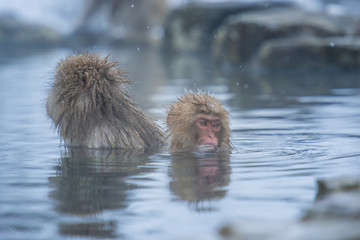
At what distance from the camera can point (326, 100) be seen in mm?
7574

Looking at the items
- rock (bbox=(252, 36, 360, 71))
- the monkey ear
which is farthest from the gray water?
rock (bbox=(252, 36, 360, 71))

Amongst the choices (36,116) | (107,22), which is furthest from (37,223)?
(107,22)

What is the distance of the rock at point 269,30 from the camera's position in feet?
40.8

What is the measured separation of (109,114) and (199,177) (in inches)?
48.0

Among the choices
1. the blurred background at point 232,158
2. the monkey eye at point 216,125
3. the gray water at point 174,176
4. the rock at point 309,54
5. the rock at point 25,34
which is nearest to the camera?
the blurred background at point 232,158

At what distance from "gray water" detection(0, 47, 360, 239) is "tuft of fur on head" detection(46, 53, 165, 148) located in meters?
0.15

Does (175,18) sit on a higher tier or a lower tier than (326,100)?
higher

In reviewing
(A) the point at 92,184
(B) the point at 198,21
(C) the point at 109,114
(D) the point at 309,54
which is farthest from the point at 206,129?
(B) the point at 198,21

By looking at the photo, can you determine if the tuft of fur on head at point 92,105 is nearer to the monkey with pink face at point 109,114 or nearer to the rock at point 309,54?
the monkey with pink face at point 109,114

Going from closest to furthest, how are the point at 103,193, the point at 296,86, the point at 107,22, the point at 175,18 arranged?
the point at 103,193, the point at 296,86, the point at 175,18, the point at 107,22

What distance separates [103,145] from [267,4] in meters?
12.3

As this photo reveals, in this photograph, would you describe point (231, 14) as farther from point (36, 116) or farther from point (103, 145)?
point (103, 145)

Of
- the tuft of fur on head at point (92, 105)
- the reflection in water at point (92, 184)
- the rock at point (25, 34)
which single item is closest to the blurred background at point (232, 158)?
the reflection in water at point (92, 184)

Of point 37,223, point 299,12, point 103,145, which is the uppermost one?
point 299,12
